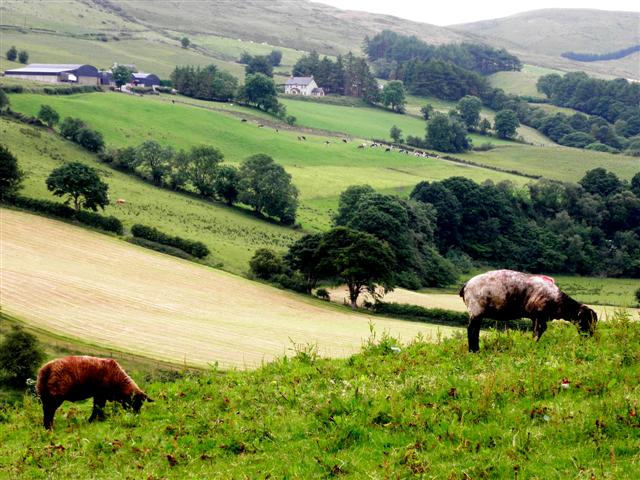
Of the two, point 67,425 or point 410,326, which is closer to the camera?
point 67,425

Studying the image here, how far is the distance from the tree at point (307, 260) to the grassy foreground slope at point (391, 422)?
64.8m

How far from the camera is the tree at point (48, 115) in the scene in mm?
134375

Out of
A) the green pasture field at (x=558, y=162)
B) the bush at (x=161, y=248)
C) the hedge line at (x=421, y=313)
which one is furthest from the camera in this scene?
the green pasture field at (x=558, y=162)

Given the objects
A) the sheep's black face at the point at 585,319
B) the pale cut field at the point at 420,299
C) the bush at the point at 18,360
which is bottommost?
the pale cut field at the point at 420,299

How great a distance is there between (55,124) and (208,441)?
13627cm

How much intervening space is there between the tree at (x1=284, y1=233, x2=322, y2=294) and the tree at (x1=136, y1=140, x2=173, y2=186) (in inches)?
1792

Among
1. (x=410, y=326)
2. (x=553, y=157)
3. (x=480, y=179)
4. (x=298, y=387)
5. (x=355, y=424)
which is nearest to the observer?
(x=355, y=424)

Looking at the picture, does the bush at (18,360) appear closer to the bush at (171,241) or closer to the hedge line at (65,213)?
the bush at (171,241)

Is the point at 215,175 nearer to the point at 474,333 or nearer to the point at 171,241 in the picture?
the point at 171,241

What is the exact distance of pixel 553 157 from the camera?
630 ft

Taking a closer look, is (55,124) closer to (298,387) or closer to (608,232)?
(608,232)

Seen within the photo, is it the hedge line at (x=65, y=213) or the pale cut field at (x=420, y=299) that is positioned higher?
the hedge line at (x=65, y=213)

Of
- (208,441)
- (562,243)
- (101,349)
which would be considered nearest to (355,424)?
(208,441)

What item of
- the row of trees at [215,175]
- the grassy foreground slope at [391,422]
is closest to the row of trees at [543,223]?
the row of trees at [215,175]
